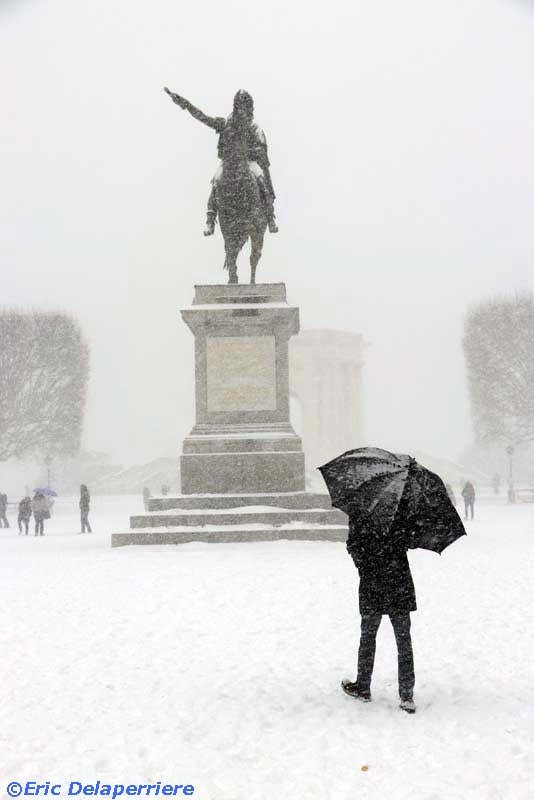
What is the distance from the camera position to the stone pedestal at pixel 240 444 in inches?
531

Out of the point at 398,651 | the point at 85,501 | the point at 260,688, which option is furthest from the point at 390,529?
the point at 85,501

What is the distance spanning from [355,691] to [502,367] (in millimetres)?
37320

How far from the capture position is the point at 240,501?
46.0 ft

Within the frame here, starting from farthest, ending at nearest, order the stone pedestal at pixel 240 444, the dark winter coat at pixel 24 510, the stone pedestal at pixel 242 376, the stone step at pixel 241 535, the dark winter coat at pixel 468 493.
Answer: the dark winter coat at pixel 468 493, the dark winter coat at pixel 24 510, the stone pedestal at pixel 242 376, the stone pedestal at pixel 240 444, the stone step at pixel 241 535

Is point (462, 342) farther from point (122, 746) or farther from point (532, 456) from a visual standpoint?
point (532, 456)

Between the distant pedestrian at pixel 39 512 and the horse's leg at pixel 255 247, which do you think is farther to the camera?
the distant pedestrian at pixel 39 512

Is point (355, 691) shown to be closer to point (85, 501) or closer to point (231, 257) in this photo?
point (231, 257)

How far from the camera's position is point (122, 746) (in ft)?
14.1

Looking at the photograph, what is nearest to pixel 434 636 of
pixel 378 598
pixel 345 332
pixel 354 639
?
pixel 354 639

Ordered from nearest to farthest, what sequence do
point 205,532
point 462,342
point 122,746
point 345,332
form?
1. point 122,746
2. point 205,532
3. point 462,342
4. point 345,332

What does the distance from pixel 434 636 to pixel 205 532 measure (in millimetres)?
6771

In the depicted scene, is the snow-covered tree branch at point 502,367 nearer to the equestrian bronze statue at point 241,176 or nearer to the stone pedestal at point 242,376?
the equestrian bronze statue at point 241,176

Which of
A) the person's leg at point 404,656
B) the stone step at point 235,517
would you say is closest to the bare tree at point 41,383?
the stone step at point 235,517

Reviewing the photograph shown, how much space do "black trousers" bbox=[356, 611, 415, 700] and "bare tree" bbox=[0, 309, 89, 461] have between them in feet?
118
